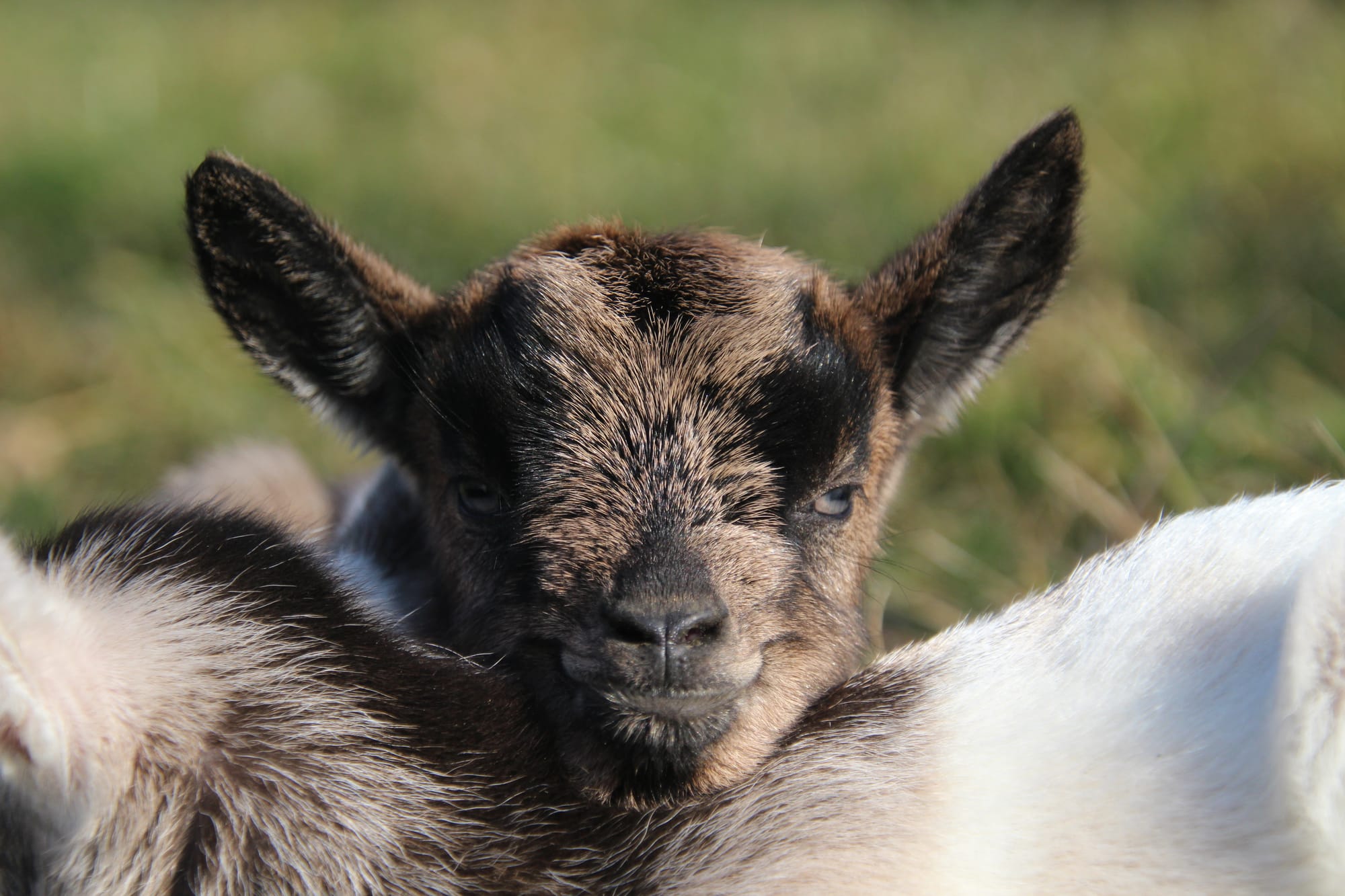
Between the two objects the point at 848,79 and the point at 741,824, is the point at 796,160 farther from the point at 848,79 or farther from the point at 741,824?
the point at 741,824

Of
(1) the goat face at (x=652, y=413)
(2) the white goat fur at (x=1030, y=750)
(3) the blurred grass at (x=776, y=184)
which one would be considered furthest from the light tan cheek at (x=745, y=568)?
(3) the blurred grass at (x=776, y=184)

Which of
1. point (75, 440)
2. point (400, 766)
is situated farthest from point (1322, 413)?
point (75, 440)

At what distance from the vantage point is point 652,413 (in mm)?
3137

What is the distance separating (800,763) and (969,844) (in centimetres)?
35

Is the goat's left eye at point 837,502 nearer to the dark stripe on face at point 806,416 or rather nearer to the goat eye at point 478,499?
the dark stripe on face at point 806,416

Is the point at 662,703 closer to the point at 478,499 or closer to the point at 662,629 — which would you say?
the point at 662,629

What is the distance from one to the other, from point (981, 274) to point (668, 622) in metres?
1.63

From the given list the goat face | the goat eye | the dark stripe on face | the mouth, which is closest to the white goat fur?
the mouth

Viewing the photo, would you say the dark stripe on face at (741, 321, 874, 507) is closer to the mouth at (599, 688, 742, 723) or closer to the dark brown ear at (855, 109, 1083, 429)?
the dark brown ear at (855, 109, 1083, 429)

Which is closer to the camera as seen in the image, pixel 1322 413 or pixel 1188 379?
pixel 1322 413

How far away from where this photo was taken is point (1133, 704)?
2285mm

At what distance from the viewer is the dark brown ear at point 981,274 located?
3.58 meters

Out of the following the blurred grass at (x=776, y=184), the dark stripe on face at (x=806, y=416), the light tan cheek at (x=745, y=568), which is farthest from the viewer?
the blurred grass at (x=776, y=184)

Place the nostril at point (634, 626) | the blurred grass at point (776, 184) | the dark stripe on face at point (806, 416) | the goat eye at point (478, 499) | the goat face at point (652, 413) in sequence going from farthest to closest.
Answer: the blurred grass at point (776, 184) → the goat eye at point (478, 499) → the dark stripe on face at point (806, 416) → the goat face at point (652, 413) → the nostril at point (634, 626)
